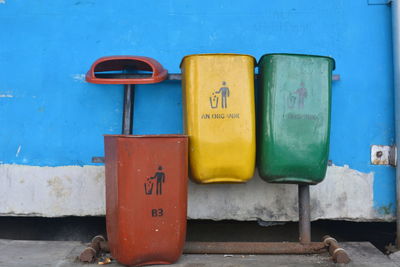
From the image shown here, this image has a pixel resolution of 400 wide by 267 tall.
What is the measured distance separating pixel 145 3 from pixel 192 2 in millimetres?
368

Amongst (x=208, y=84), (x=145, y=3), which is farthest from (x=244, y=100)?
(x=145, y=3)

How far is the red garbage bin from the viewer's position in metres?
2.28

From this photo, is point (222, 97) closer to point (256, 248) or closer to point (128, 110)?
point (128, 110)

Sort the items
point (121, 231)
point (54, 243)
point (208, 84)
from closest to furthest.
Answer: point (121, 231), point (208, 84), point (54, 243)

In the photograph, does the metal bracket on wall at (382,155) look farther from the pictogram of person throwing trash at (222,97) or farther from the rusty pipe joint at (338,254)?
the pictogram of person throwing trash at (222,97)

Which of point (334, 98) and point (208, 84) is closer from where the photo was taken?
point (208, 84)

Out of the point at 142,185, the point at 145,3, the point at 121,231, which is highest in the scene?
the point at 145,3

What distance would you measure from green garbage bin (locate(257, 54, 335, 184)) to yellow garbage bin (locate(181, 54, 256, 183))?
124mm

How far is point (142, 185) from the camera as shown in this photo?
2291 millimetres

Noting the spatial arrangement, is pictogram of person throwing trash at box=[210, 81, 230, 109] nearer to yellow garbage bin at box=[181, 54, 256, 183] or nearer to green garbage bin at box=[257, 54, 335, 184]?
yellow garbage bin at box=[181, 54, 256, 183]

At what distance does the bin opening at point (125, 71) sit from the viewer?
2711 millimetres

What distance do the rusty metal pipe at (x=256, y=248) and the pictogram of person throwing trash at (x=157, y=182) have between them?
0.56 m

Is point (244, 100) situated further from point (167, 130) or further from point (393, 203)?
point (393, 203)

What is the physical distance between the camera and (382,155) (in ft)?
9.90
